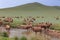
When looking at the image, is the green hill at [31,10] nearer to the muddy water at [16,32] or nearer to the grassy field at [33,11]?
the grassy field at [33,11]

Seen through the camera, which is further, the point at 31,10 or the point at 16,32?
the point at 31,10

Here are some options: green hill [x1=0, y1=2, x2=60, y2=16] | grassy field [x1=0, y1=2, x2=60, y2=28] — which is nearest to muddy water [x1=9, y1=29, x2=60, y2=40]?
grassy field [x1=0, y1=2, x2=60, y2=28]

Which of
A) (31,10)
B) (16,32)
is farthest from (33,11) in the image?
(16,32)

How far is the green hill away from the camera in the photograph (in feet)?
10.0

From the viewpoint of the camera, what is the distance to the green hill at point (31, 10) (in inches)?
121

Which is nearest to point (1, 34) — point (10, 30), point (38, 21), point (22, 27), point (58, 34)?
point (10, 30)

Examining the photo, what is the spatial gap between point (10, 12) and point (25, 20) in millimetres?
311

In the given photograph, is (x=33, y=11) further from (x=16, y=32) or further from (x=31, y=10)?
(x=16, y=32)

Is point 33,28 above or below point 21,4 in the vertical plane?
below

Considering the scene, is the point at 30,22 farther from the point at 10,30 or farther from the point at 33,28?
the point at 10,30

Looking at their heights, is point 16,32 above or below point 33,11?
below

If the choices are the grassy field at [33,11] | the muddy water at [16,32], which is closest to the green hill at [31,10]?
the grassy field at [33,11]

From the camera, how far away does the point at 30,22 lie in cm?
298

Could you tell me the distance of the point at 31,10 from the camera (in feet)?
10.2
